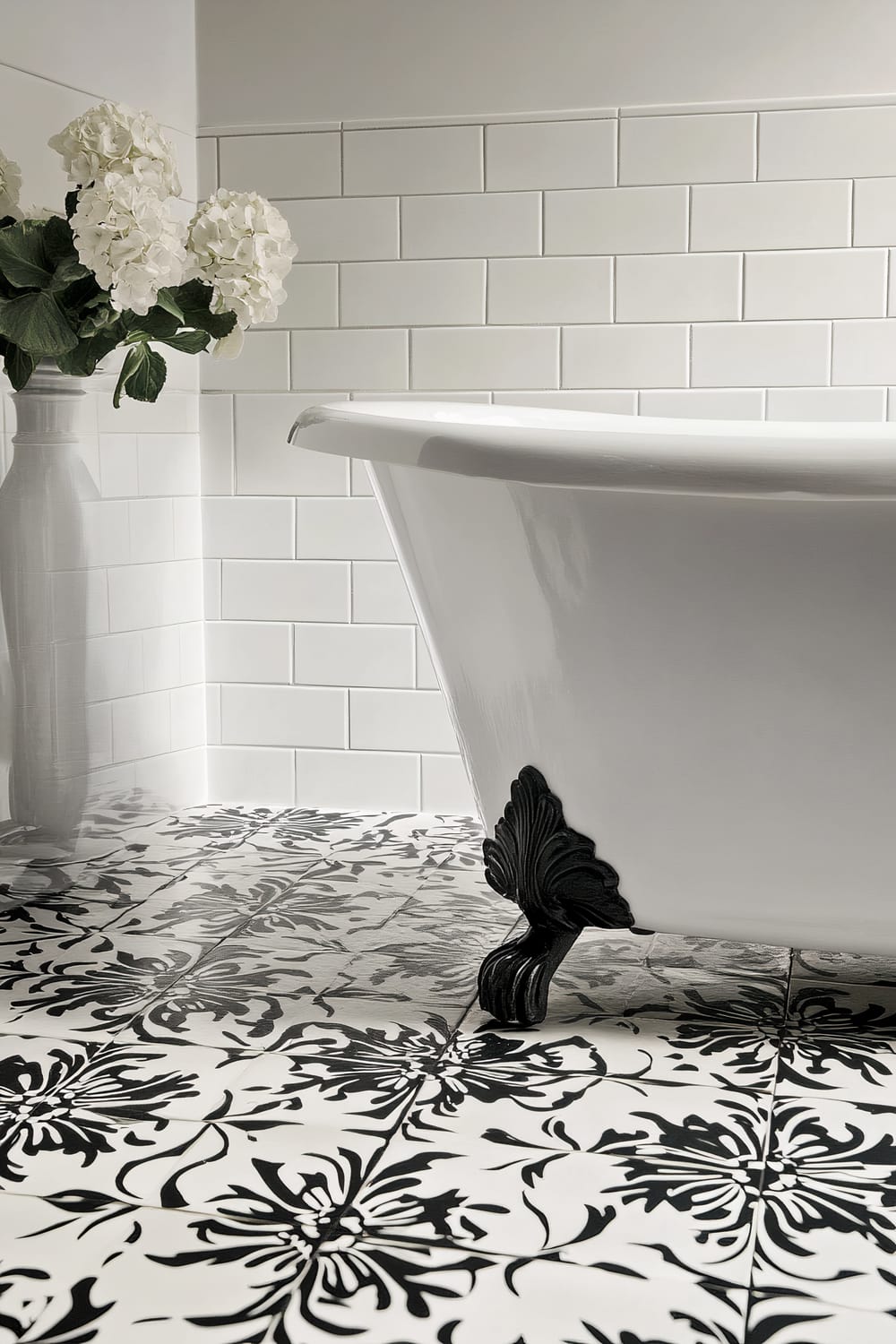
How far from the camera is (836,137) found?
2.41 m

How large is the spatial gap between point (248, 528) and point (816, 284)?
1.23m

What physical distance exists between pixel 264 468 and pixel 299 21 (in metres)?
0.89

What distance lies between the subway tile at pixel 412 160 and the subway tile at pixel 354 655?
88 centimetres

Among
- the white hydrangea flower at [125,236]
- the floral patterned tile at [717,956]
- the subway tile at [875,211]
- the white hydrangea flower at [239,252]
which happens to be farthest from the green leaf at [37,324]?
the subway tile at [875,211]

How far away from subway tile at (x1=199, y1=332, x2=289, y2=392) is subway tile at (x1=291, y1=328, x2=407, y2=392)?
29 mm

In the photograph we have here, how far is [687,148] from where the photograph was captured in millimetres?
2473

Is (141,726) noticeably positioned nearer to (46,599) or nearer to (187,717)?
(187,717)

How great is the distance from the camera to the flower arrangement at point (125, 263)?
183 centimetres

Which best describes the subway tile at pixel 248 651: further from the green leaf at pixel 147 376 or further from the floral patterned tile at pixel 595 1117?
the floral patterned tile at pixel 595 1117

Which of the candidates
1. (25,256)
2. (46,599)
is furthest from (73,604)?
(25,256)

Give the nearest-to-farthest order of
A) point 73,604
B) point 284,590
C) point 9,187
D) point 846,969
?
point 846,969, point 9,187, point 73,604, point 284,590

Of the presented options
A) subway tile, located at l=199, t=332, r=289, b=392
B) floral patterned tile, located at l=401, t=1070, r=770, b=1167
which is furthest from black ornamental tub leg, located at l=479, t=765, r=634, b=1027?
subway tile, located at l=199, t=332, r=289, b=392

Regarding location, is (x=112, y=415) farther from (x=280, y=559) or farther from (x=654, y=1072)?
(x=654, y=1072)

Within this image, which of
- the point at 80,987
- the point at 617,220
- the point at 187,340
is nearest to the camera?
the point at 80,987
